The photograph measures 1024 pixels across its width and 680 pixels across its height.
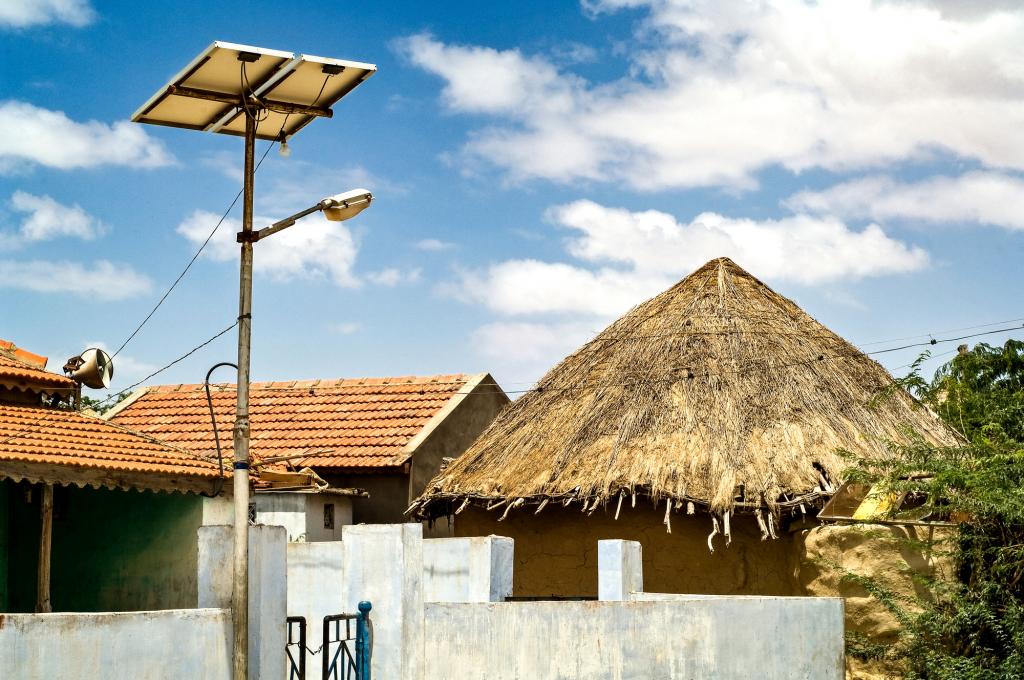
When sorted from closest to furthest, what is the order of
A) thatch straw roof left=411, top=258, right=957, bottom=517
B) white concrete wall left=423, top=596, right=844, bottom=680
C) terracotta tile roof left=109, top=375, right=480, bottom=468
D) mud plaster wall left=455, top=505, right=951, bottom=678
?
white concrete wall left=423, top=596, right=844, bottom=680 → mud plaster wall left=455, top=505, right=951, bottom=678 → thatch straw roof left=411, top=258, right=957, bottom=517 → terracotta tile roof left=109, top=375, right=480, bottom=468

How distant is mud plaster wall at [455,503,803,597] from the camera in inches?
513

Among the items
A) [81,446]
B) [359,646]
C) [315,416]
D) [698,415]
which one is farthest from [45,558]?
[315,416]

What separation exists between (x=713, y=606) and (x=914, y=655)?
2.70 metres

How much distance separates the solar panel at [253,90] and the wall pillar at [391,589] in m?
3.74

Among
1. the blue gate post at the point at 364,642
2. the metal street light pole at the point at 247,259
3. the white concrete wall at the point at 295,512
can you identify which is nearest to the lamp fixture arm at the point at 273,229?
the metal street light pole at the point at 247,259

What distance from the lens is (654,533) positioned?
535 inches

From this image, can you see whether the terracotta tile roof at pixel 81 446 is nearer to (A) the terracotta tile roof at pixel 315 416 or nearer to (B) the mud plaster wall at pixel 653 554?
(B) the mud plaster wall at pixel 653 554

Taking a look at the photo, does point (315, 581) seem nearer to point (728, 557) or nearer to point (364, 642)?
point (364, 642)

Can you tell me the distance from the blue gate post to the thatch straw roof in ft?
17.6

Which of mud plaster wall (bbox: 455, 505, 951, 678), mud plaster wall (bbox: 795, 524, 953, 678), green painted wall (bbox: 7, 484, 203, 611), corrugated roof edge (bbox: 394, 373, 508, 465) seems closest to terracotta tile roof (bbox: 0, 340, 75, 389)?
green painted wall (bbox: 7, 484, 203, 611)

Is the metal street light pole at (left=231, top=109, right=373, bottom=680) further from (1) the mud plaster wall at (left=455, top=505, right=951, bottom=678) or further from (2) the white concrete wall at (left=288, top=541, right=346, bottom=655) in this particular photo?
(1) the mud plaster wall at (left=455, top=505, right=951, bottom=678)

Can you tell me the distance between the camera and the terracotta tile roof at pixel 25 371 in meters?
14.0

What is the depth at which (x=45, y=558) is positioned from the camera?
41.4 ft

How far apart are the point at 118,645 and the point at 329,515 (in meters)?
11.4
